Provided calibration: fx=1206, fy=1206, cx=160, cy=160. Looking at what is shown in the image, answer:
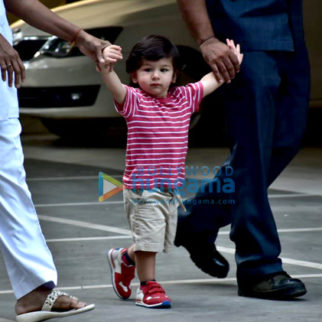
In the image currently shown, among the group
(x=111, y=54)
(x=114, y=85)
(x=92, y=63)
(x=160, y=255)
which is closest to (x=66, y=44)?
(x=92, y=63)

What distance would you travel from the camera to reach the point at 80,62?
39.2 ft

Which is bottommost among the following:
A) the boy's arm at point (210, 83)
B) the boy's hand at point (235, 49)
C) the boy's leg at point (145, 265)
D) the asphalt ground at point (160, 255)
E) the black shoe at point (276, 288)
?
the asphalt ground at point (160, 255)

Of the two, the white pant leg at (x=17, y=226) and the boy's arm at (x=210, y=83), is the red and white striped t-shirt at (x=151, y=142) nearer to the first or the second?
the boy's arm at (x=210, y=83)

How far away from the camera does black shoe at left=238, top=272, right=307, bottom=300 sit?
4984mm

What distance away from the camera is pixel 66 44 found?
12.1 metres

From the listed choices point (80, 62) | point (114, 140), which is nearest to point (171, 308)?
point (80, 62)

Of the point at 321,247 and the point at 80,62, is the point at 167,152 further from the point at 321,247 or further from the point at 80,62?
the point at 80,62

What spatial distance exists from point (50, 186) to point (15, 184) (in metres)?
4.84

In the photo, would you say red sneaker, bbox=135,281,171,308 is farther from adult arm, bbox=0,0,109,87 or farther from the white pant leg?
adult arm, bbox=0,0,109,87

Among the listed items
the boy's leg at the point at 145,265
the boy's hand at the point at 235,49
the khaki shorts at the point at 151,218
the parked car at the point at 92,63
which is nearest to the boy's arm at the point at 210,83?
the boy's hand at the point at 235,49

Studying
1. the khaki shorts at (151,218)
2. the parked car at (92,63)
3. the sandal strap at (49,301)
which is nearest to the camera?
the sandal strap at (49,301)

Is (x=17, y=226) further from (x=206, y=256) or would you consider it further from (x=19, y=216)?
(x=206, y=256)

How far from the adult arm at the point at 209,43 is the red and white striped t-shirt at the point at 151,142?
0.88 feet

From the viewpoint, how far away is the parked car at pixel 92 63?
11906 mm
